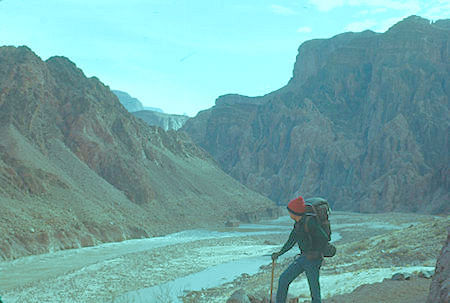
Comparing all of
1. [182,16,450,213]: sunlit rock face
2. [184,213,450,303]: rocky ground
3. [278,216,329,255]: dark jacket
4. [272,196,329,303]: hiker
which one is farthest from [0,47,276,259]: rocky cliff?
[182,16,450,213]: sunlit rock face

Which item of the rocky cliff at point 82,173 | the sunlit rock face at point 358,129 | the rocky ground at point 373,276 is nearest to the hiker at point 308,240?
the rocky ground at point 373,276

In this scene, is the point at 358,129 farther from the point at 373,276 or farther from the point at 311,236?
the point at 311,236

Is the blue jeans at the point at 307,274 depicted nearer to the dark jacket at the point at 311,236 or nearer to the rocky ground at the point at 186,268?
the dark jacket at the point at 311,236

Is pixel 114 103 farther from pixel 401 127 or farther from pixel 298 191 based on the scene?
pixel 401 127

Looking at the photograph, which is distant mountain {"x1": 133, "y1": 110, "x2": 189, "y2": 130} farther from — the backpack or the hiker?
the backpack

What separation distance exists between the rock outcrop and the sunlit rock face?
68662 millimetres

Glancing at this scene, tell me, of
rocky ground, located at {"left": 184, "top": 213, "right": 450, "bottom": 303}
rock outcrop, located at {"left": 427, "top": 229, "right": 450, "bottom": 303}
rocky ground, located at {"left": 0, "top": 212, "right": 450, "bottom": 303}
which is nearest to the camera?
rock outcrop, located at {"left": 427, "top": 229, "right": 450, "bottom": 303}

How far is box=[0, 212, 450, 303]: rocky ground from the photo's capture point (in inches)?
503

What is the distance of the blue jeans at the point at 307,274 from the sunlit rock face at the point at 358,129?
227 ft

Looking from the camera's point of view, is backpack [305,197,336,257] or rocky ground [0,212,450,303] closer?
backpack [305,197,336,257]

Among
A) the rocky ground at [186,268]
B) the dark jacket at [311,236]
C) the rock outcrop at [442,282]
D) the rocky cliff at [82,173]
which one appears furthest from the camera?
the rocky cliff at [82,173]

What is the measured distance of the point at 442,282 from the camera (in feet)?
19.6

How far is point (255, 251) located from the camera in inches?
1217

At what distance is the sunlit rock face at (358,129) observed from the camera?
273 ft
